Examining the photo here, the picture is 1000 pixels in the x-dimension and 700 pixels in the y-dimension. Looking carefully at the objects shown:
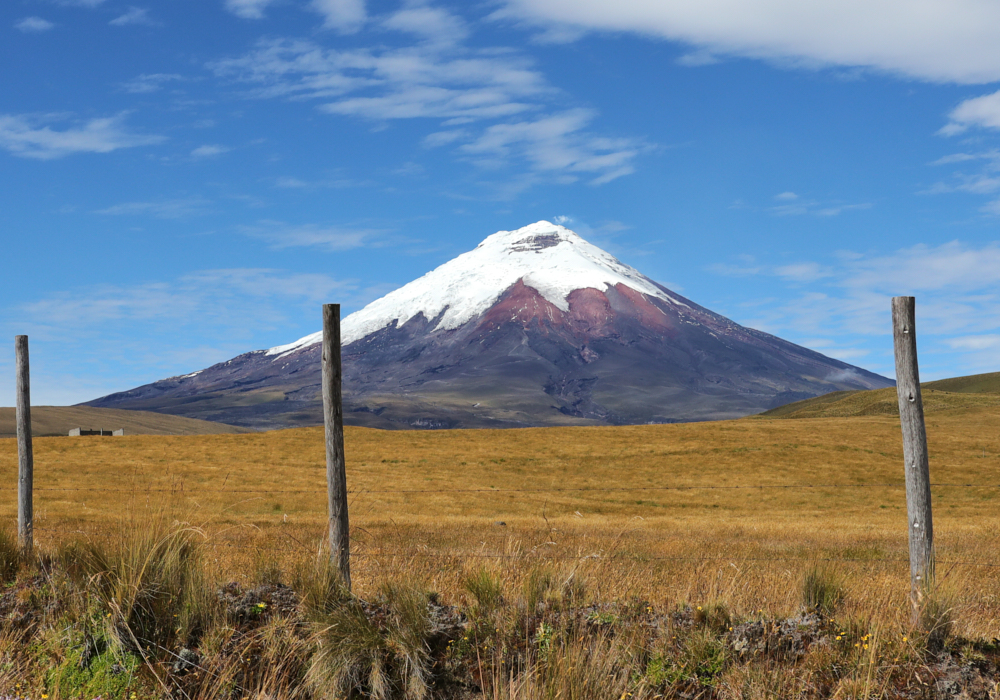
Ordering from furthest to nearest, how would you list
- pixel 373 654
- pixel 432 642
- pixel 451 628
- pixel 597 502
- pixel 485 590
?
pixel 597 502 < pixel 485 590 < pixel 451 628 < pixel 432 642 < pixel 373 654

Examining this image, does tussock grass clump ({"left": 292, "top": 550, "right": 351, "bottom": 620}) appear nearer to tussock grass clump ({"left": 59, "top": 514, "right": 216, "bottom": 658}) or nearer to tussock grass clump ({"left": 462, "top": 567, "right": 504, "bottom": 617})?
tussock grass clump ({"left": 59, "top": 514, "right": 216, "bottom": 658})

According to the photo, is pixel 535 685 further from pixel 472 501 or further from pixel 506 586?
pixel 472 501

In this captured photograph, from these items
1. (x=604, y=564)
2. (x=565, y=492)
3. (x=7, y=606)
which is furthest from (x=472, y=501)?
(x=7, y=606)

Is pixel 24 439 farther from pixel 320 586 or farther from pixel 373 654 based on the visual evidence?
pixel 373 654

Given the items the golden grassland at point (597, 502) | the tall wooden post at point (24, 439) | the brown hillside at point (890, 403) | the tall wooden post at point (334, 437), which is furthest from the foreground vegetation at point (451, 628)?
the brown hillside at point (890, 403)

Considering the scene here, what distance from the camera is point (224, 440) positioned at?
5578 cm

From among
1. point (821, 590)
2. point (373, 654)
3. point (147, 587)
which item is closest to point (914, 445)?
point (821, 590)

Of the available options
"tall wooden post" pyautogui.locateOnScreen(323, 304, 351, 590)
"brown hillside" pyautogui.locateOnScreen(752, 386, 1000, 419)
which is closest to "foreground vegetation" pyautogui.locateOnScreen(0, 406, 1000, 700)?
"tall wooden post" pyautogui.locateOnScreen(323, 304, 351, 590)

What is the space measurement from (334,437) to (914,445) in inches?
241

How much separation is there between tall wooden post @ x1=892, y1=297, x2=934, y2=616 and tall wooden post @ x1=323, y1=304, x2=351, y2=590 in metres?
5.88

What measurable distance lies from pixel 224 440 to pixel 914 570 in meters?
53.2

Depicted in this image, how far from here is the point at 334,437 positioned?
8.85m

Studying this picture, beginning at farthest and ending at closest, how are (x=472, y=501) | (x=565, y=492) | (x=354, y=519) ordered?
(x=565, y=492) < (x=472, y=501) < (x=354, y=519)

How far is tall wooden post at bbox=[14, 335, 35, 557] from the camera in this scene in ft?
41.2
